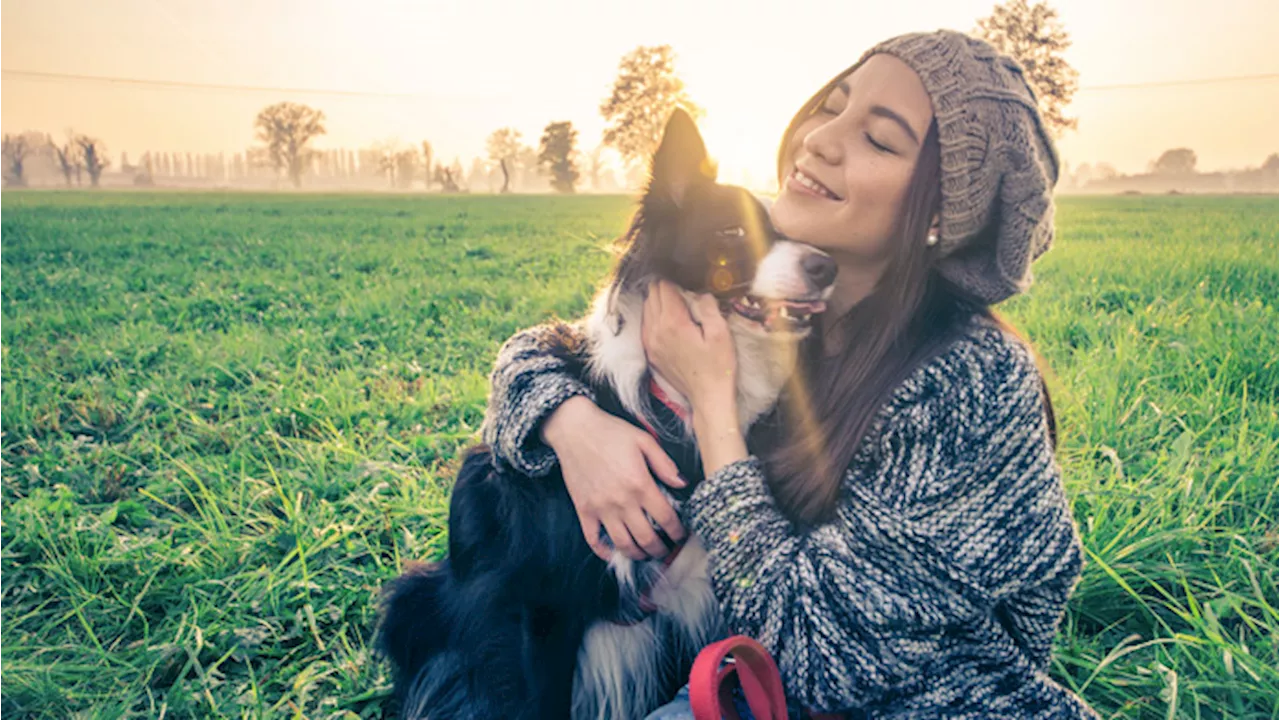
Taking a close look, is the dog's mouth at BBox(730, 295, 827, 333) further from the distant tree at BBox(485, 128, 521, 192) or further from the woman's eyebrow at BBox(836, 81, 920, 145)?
the distant tree at BBox(485, 128, 521, 192)

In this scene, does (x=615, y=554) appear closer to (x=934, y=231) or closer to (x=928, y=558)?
(x=928, y=558)

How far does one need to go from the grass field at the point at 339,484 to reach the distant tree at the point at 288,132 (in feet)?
226

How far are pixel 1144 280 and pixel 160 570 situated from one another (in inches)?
264

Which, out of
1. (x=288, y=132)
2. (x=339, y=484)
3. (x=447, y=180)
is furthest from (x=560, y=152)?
(x=339, y=484)

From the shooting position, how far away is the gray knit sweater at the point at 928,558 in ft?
4.31

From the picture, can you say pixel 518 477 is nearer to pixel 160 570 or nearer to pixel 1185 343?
pixel 160 570

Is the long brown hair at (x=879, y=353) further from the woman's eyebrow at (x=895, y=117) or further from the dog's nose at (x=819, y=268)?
the dog's nose at (x=819, y=268)

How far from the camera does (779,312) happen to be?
78.3 inches

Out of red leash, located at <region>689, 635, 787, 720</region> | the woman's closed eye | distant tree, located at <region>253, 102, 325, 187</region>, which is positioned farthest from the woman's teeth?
distant tree, located at <region>253, 102, 325, 187</region>

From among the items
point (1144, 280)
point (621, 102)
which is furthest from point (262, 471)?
point (621, 102)

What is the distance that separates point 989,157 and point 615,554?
3.94ft

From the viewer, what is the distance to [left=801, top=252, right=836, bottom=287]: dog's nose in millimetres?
1939

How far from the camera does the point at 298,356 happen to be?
4531 mm

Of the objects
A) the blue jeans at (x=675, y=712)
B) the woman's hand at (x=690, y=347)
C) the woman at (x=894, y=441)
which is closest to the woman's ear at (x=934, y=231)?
the woman at (x=894, y=441)
